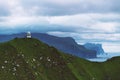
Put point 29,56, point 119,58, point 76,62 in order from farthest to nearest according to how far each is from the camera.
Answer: point 119,58 < point 76,62 < point 29,56

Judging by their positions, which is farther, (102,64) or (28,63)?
(102,64)

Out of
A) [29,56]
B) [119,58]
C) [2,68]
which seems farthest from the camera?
[119,58]

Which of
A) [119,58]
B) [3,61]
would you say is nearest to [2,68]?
[3,61]

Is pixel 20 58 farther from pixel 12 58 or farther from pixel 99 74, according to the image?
pixel 99 74

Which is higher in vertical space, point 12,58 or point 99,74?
point 12,58

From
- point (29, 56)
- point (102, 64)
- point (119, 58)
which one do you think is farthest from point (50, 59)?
point (119, 58)

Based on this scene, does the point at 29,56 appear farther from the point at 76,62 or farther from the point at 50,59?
the point at 76,62
